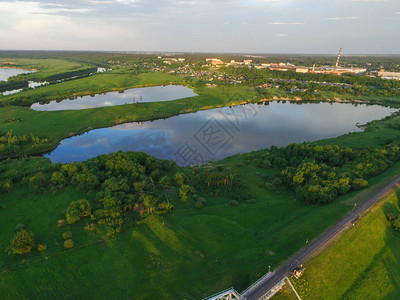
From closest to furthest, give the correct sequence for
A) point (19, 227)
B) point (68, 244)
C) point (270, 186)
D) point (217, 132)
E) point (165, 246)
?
point (68, 244)
point (165, 246)
point (19, 227)
point (270, 186)
point (217, 132)

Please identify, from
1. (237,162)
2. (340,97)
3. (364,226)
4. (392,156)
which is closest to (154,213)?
(237,162)

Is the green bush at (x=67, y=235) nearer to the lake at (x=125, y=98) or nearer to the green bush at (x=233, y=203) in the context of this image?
the green bush at (x=233, y=203)

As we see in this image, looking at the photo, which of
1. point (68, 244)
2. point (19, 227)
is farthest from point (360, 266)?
point (19, 227)

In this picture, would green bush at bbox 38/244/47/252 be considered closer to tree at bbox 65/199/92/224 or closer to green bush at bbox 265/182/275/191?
tree at bbox 65/199/92/224

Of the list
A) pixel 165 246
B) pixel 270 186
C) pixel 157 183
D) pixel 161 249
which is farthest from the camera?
pixel 270 186

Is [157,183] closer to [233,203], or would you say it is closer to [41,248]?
[233,203]

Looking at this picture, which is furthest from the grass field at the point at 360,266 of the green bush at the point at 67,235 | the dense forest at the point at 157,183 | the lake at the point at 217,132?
the lake at the point at 217,132

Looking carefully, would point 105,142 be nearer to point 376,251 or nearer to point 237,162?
point 237,162
